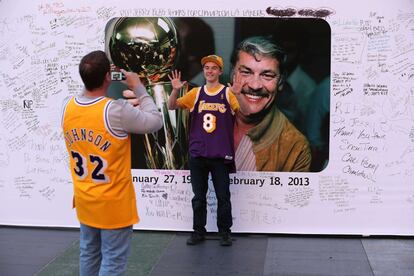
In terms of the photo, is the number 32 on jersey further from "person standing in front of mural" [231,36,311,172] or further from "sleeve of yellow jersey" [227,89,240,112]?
"person standing in front of mural" [231,36,311,172]

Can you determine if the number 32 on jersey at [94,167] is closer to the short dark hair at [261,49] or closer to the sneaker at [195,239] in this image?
the sneaker at [195,239]

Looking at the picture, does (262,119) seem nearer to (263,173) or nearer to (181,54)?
(263,173)

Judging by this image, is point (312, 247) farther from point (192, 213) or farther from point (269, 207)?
point (192, 213)

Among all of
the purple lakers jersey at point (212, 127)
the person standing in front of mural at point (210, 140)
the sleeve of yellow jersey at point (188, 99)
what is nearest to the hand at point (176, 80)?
the person standing in front of mural at point (210, 140)

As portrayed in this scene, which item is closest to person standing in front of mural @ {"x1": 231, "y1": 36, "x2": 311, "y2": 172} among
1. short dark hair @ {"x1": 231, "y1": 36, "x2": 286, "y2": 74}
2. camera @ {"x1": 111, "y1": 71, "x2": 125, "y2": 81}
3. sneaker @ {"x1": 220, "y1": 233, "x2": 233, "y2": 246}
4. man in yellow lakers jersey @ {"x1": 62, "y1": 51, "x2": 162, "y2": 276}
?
short dark hair @ {"x1": 231, "y1": 36, "x2": 286, "y2": 74}

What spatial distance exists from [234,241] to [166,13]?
2288mm

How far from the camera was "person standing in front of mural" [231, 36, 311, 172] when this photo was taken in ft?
21.1

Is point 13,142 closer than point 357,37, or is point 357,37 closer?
point 357,37

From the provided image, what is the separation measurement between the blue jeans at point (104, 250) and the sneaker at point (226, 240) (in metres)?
2.10

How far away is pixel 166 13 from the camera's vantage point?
6508 millimetres

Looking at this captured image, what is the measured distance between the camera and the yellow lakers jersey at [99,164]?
4059 millimetres

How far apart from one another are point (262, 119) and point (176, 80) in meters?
0.91

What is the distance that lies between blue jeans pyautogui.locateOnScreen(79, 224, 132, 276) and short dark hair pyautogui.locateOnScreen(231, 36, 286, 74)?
273 cm

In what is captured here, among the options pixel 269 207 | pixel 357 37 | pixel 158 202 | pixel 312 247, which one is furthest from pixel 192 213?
pixel 357 37
